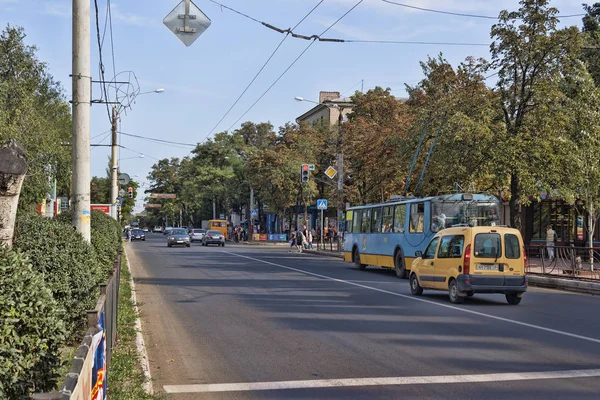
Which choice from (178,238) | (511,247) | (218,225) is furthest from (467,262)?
(218,225)

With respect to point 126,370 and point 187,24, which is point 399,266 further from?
point 126,370

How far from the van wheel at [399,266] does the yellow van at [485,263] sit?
8.20 metres

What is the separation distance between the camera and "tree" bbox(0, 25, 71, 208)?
96.4 ft

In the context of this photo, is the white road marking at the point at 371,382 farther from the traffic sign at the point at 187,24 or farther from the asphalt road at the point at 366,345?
the traffic sign at the point at 187,24

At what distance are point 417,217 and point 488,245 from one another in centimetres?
797

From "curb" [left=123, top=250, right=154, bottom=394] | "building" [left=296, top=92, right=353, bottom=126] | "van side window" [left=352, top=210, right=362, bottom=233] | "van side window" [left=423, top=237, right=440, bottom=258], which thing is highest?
"building" [left=296, top=92, right=353, bottom=126]

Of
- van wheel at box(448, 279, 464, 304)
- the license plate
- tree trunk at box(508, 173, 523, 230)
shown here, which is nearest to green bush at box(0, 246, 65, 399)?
the license plate

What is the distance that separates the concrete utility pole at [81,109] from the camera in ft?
36.8

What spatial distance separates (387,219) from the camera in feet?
87.5

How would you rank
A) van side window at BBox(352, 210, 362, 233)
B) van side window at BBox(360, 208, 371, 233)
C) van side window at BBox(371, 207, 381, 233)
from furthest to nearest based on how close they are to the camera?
1. van side window at BBox(352, 210, 362, 233)
2. van side window at BBox(360, 208, 371, 233)
3. van side window at BBox(371, 207, 381, 233)

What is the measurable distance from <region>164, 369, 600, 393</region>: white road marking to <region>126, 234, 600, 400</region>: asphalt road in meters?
0.01

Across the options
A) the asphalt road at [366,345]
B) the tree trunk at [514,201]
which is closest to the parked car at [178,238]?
the tree trunk at [514,201]

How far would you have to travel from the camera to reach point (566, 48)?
24609mm

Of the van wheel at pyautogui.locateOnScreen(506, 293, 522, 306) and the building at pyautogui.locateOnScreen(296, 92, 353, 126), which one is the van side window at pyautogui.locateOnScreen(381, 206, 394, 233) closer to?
the van wheel at pyautogui.locateOnScreen(506, 293, 522, 306)
